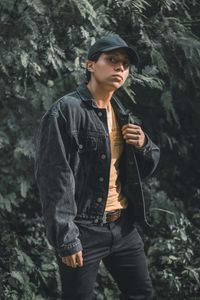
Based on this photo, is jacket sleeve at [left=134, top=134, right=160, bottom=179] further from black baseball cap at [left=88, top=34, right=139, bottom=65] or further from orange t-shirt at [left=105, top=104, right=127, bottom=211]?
black baseball cap at [left=88, top=34, right=139, bottom=65]

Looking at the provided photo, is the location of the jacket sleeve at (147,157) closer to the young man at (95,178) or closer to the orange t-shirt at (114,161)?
the young man at (95,178)

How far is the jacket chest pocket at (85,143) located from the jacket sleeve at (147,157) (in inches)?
12.5

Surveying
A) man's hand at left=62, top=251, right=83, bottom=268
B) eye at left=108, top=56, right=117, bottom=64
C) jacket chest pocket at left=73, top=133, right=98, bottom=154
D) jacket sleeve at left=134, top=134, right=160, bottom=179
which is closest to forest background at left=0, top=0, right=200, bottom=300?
jacket sleeve at left=134, top=134, right=160, bottom=179

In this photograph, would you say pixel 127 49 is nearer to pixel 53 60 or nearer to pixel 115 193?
pixel 115 193

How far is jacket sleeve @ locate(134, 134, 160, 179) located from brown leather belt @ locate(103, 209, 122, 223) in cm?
32

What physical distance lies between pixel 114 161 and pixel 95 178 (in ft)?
0.65

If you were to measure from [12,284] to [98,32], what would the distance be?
2214 mm

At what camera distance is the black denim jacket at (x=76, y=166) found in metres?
3.12

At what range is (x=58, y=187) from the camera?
3121 mm

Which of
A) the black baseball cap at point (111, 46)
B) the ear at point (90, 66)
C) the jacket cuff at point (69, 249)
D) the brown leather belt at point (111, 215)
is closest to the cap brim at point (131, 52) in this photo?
the black baseball cap at point (111, 46)

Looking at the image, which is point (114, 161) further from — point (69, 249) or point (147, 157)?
point (69, 249)

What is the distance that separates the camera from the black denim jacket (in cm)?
312

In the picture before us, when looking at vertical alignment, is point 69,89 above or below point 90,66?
below

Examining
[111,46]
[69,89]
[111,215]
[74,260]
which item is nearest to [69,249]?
[74,260]
